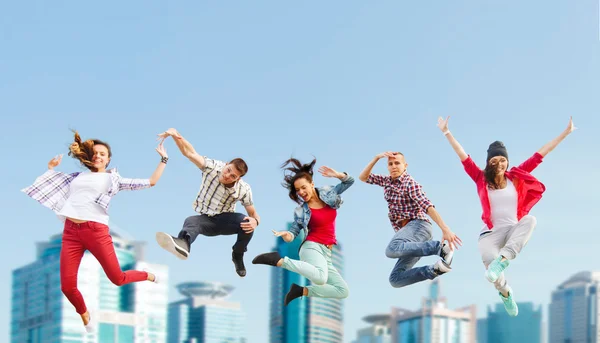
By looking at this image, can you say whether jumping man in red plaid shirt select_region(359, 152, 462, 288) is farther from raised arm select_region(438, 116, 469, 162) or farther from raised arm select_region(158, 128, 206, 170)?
raised arm select_region(158, 128, 206, 170)

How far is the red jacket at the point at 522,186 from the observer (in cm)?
1567

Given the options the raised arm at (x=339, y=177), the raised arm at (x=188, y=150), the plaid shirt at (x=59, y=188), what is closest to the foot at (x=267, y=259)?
the raised arm at (x=339, y=177)

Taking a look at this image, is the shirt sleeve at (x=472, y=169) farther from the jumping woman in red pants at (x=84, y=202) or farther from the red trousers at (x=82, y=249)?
the red trousers at (x=82, y=249)

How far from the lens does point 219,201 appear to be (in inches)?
629

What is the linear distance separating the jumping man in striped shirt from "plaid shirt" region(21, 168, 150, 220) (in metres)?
1.16

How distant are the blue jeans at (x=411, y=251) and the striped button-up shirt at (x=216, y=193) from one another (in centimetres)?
277

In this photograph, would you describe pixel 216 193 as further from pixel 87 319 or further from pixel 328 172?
pixel 87 319

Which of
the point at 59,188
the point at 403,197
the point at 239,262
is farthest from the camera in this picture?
the point at 239,262

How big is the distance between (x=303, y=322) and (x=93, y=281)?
44.2 m

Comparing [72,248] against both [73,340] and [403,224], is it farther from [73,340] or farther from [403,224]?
[73,340]

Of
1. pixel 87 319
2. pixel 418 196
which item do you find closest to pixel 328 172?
pixel 418 196

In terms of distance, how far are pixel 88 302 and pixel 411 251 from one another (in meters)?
167

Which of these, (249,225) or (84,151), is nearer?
(84,151)

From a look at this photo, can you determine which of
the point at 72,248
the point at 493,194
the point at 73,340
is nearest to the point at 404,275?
the point at 493,194
